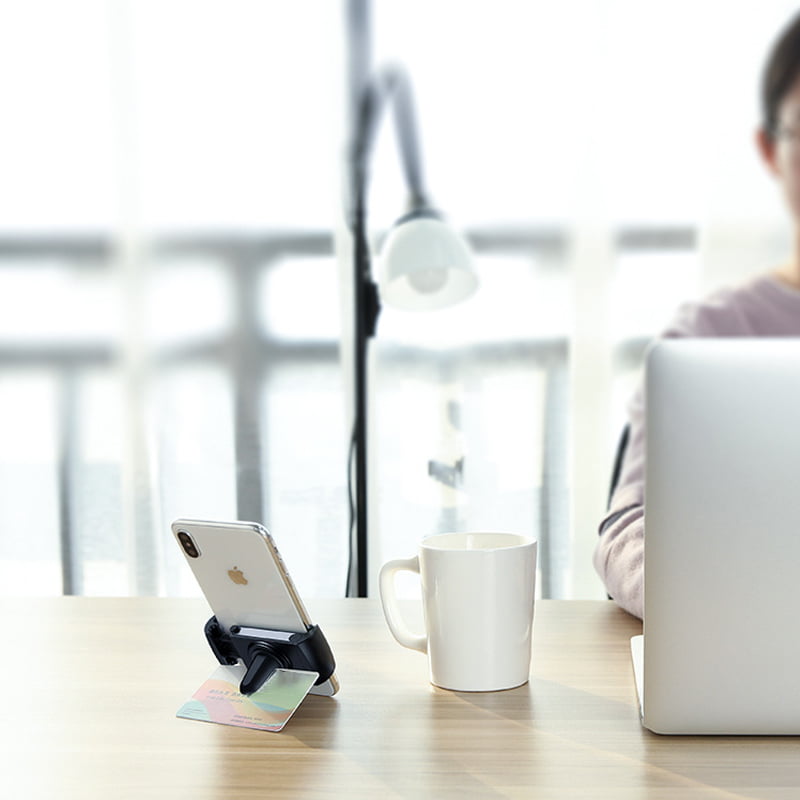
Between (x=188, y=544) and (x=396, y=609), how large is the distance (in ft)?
0.51

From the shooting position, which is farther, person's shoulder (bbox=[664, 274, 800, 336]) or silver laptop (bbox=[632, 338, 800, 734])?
person's shoulder (bbox=[664, 274, 800, 336])

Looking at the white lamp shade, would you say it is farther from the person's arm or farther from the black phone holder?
the black phone holder

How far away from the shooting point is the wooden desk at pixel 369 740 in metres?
0.49

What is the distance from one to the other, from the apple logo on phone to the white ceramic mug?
116mm

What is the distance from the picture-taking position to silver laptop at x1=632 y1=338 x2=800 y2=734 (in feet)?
1.71

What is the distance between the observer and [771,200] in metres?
1.93

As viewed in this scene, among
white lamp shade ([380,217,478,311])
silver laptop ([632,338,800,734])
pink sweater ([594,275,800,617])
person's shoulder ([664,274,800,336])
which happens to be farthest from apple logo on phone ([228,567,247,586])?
person's shoulder ([664,274,800,336])

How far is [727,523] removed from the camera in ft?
1.73

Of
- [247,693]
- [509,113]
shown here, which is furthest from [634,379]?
[247,693]

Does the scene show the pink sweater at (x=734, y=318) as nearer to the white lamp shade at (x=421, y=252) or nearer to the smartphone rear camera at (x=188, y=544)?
the white lamp shade at (x=421, y=252)

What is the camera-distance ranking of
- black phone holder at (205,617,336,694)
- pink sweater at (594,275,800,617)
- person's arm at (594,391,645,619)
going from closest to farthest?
1. black phone holder at (205,617,336,694)
2. person's arm at (594,391,645,619)
3. pink sweater at (594,275,800,617)

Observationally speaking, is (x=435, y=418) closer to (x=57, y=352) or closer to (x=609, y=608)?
(x=57, y=352)

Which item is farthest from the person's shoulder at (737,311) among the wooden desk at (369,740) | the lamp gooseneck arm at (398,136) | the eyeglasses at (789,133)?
the wooden desk at (369,740)

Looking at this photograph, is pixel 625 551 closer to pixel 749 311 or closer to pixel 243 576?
pixel 243 576
